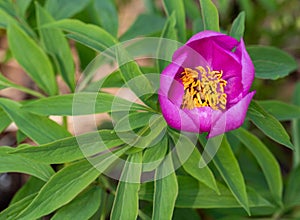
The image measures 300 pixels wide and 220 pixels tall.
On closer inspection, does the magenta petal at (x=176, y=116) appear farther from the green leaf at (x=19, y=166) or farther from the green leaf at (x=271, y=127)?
the green leaf at (x=19, y=166)

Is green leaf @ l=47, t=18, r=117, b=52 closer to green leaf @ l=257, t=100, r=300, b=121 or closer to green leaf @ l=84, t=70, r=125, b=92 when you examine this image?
green leaf @ l=84, t=70, r=125, b=92

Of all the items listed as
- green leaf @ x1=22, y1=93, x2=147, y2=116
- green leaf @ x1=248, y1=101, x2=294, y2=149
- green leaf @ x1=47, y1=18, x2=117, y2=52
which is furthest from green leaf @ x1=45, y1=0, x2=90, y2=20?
green leaf @ x1=248, y1=101, x2=294, y2=149

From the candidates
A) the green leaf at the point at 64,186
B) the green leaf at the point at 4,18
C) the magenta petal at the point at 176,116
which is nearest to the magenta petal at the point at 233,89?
the magenta petal at the point at 176,116

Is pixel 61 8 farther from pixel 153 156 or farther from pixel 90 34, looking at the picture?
pixel 153 156

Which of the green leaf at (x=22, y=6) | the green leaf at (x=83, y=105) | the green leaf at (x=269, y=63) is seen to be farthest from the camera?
the green leaf at (x=22, y=6)

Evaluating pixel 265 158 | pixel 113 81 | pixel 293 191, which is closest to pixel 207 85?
pixel 113 81

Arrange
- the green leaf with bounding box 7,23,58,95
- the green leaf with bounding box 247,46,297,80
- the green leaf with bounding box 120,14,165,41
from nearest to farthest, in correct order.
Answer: the green leaf with bounding box 247,46,297,80 < the green leaf with bounding box 7,23,58,95 < the green leaf with bounding box 120,14,165,41

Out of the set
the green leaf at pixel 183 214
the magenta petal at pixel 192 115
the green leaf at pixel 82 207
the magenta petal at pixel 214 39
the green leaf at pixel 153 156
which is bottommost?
the green leaf at pixel 183 214
